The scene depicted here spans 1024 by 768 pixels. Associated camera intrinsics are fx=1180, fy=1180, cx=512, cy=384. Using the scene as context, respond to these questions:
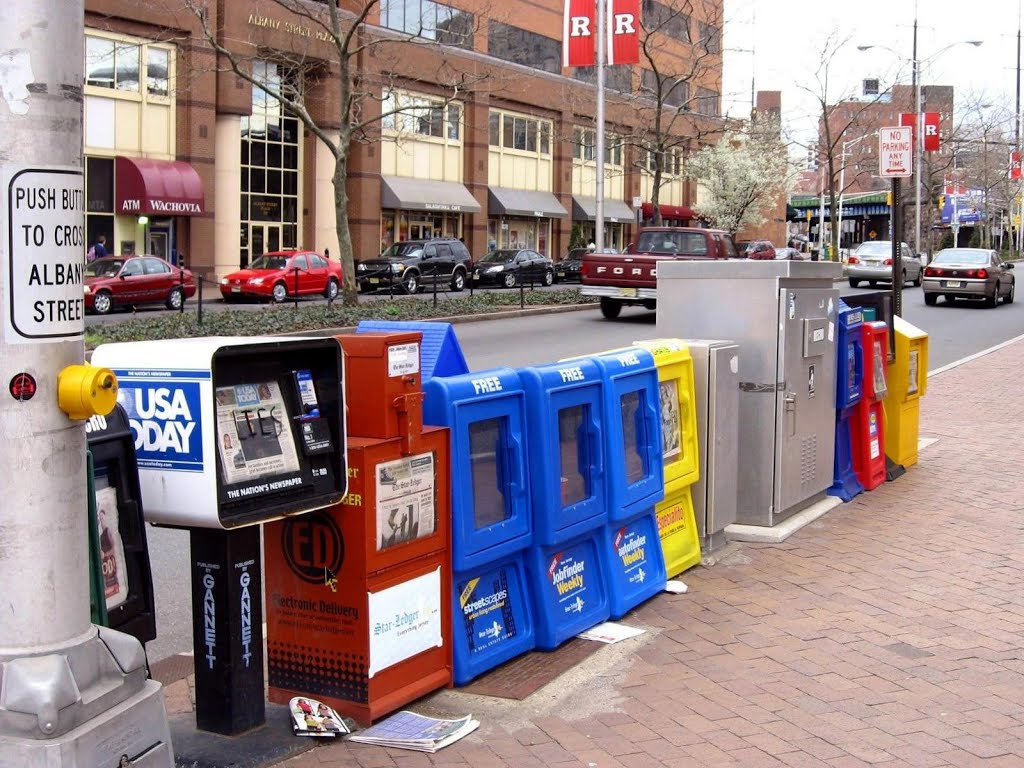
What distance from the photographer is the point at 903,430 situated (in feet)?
33.7

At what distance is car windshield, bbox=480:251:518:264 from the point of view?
136ft

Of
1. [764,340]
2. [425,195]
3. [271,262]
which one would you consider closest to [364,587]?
[764,340]

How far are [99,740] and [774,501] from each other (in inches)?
219

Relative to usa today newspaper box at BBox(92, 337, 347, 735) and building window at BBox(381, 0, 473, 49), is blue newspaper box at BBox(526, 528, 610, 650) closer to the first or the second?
usa today newspaper box at BBox(92, 337, 347, 735)

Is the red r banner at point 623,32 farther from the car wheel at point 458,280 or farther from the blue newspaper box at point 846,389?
the blue newspaper box at point 846,389

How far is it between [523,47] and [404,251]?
20.1 metres

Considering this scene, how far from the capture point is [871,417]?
9625 millimetres

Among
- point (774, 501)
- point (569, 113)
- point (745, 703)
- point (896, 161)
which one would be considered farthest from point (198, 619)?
point (569, 113)

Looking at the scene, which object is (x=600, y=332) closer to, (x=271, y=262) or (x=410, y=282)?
(x=410, y=282)

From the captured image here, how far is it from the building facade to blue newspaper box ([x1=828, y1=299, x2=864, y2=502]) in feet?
57.5

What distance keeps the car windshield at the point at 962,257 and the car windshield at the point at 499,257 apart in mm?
14529

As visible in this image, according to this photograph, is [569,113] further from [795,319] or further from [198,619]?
[198,619]

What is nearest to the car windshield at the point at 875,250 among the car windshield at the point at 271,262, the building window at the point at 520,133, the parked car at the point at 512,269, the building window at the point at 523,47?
the parked car at the point at 512,269

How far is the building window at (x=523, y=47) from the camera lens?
52.8 meters
